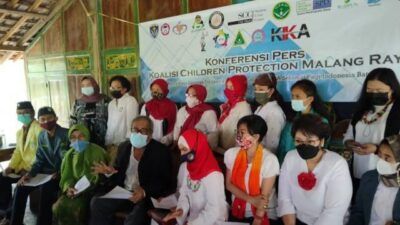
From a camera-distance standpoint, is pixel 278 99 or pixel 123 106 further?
pixel 123 106

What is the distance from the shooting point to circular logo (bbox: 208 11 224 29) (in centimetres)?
348

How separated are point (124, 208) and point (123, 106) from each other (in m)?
1.23

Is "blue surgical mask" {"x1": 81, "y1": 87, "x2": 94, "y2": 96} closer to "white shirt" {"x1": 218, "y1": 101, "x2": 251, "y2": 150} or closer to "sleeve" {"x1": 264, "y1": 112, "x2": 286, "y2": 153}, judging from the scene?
"white shirt" {"x1": 218, "y1": 101, "x2": 251, "y2": 150}

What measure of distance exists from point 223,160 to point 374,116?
115 cm

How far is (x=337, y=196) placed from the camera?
1798 millimetres

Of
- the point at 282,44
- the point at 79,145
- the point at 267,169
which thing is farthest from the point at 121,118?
the point at 267,169

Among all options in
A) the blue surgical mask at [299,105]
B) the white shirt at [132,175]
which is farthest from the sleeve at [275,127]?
the white shirt at [132,175]

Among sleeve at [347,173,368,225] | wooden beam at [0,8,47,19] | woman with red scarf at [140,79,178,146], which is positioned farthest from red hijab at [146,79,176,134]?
wooden beam at [0,8,47,19]

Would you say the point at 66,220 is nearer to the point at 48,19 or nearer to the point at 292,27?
the point at 292,27

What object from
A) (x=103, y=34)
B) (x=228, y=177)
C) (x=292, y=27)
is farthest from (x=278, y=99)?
(x=103, y=34)

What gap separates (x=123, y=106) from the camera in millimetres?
3504

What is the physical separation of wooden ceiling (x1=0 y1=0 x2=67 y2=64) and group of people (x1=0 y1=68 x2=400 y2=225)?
2667 millimetres

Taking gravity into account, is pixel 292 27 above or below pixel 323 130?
above

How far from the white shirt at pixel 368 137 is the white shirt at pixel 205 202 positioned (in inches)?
37.0
